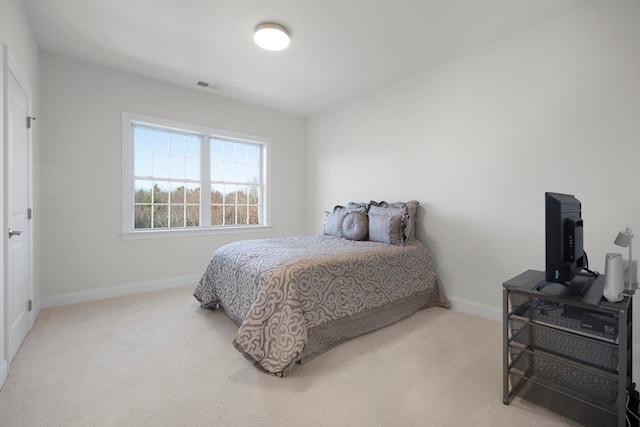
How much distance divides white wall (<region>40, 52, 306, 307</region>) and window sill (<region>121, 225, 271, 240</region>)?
0.07 metres

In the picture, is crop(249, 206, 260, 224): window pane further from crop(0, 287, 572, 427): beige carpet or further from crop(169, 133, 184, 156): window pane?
crop(0, 287, 572, 427): beige carpet

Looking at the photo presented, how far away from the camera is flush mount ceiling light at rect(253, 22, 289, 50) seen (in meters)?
2.53

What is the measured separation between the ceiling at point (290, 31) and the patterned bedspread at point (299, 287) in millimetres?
1967

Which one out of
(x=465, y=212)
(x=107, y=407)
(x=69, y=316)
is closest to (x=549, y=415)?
(x=465, y=212)

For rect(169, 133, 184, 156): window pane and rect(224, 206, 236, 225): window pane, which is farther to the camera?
rect(224, 206, 236, 225): window pane

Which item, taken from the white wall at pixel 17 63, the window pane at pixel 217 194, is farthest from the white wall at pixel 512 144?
the white wall at pixel 17 63

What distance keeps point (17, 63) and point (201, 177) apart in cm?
216

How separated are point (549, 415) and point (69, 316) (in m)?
3.84

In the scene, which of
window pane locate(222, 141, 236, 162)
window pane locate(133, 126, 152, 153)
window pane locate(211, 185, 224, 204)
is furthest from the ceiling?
window pane locate(211, 185, 224, 204)

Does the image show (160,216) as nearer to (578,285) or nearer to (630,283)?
(578,285)

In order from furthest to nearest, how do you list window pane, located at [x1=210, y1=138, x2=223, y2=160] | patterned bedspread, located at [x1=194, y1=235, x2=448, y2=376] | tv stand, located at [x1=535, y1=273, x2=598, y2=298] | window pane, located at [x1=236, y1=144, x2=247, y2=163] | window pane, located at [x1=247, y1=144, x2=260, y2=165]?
window pane, located at [x1=247, y1=144, x2=260, y2=165] < window pane, located at [x1=236, y1=144, x2=247, y2=163] < window pane, located at [x1=210, y1=138, x2=223, y2=160] < patterned bedspread, located at [x1=194, y1=235, x2=448, y2=376] < tv stand, located at [x1=535, y1=273, x2=598, y2=298]

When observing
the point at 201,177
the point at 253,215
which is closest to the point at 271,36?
the point at 201,177

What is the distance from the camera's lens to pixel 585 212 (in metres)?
2.32

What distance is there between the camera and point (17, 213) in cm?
221
